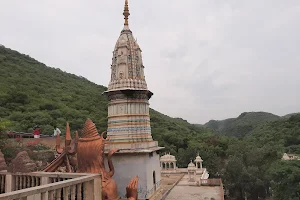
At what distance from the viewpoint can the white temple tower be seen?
1413cm

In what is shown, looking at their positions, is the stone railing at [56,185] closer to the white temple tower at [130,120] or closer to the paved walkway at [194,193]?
the white temple tower at [130,120]

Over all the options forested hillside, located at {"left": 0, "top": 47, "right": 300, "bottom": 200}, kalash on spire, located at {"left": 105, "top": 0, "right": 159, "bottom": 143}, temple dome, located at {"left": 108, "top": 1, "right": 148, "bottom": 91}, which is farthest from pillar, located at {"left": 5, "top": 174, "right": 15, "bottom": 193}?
forested hillside, located at {"left": 0, "top": 47, "right": 300, "bottom": 200}

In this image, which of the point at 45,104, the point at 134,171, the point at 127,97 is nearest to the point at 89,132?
the point at 134,171

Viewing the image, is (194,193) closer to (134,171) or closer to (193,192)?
(193,192)

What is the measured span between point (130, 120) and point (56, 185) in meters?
8.73

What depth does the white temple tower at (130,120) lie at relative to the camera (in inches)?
556

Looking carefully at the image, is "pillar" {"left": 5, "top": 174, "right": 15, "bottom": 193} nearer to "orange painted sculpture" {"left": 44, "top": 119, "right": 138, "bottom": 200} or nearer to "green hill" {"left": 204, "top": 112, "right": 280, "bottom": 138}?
"orange painted sculpture" {"left": 44, "top": 119, "right": 138, "bottom": 200}

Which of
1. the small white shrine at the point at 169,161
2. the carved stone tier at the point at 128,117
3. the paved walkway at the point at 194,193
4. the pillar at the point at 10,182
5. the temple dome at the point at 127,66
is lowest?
the paved walkway at the point at 194,193

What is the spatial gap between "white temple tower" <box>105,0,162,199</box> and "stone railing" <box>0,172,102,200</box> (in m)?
5.73

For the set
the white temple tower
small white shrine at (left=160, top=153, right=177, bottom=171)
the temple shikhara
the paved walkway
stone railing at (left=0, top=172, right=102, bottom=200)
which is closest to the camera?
stone railing at (left=0, top=172, right=102, bottom=200)

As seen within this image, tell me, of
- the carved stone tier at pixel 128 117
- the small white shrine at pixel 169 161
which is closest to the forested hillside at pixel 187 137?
the small white shrine at pixel 169 161

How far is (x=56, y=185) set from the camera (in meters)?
6.61

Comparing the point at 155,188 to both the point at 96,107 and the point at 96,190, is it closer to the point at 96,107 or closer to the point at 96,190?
the point at 96,190

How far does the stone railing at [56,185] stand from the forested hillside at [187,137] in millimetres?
15880
